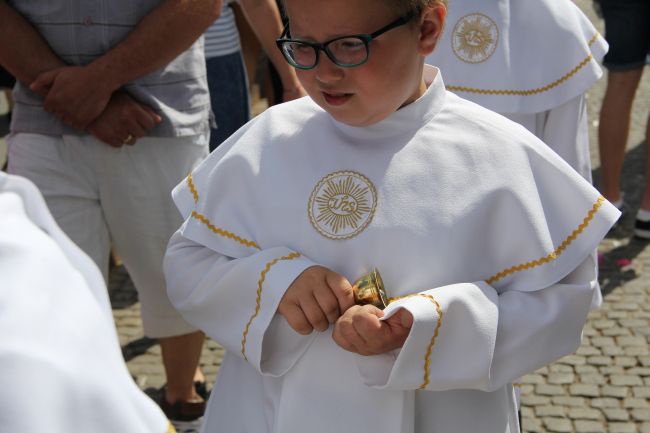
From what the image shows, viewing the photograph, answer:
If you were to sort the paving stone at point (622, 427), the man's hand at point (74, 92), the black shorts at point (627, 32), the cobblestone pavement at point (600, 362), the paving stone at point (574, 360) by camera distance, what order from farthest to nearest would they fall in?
the black shorts at point (627, 32) < the paving stone at point (574, 360) < the cobblestone pavement at point (600, 362) < the paving stone at point (622, 427) < the man's hand at point (74, 92)

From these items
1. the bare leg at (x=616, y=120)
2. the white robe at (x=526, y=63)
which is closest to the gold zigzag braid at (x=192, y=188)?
the white robe at (x=526, y=63)

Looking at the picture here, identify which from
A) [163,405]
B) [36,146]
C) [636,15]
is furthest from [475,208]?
[636,15]

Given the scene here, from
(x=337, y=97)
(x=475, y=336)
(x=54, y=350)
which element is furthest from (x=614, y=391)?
(x=54, y=350)

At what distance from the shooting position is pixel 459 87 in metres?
3.45

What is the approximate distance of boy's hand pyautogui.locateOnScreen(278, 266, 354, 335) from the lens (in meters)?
2.13

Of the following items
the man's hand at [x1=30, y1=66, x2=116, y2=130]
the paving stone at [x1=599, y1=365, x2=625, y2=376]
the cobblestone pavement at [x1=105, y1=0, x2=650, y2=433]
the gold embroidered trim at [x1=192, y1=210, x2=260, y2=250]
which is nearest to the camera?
the gold embroidered trim at [x1=192, y1=210, x2=260, y2=250]

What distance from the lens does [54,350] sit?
1.14 meters

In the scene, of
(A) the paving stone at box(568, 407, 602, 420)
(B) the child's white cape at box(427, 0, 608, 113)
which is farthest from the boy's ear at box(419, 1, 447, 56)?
(A) the paving stone at box(568, 407, 602, 420)

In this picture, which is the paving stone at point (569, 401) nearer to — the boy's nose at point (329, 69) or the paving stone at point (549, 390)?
the paving stone at point (549, 390)

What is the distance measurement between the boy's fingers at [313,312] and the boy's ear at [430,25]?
0.55 metres

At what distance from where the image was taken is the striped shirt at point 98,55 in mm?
3305

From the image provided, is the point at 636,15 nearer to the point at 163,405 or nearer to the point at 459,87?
the point at 459,87

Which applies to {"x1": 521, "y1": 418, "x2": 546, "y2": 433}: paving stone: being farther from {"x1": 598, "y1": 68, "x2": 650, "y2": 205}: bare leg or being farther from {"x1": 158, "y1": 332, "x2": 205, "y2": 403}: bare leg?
{"x1": 598, "y1": 68, "x2": 650, "y2": 205}: bare leg

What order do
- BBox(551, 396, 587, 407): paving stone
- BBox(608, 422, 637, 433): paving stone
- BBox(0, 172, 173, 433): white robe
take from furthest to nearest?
1. BBox(551, 396, 587, 407): paving stone
2. BBox(608, 422, 637, 433): paving stone
3. BBox(0, 172, 173, 433): white robe
